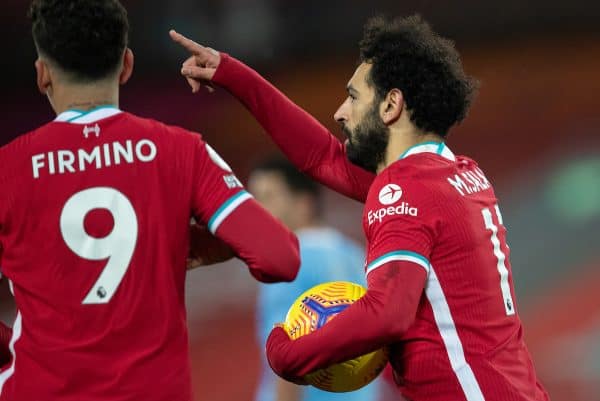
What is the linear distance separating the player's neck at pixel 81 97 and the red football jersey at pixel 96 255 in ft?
0.16

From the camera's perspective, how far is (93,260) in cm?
182

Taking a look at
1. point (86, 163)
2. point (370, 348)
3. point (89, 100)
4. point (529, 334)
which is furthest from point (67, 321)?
point (529, 334)

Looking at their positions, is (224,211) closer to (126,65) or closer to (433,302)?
(126,65)

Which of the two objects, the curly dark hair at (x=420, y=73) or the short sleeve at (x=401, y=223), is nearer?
the short sleeve at (x=401, y=223)

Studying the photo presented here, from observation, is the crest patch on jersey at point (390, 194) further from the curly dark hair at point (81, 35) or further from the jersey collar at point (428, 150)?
the curly dark hair at point (81, 35)

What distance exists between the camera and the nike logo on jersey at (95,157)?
1.83 meters

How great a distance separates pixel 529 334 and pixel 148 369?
423 cm

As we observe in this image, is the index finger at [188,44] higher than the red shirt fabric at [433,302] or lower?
higher

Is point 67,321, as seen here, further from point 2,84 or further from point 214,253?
point 2,84

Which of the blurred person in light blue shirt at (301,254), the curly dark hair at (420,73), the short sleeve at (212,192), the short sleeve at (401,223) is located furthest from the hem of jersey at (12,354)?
the blurred person in light blue shirt at (301,254)

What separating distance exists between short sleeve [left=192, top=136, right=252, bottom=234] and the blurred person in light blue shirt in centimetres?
174

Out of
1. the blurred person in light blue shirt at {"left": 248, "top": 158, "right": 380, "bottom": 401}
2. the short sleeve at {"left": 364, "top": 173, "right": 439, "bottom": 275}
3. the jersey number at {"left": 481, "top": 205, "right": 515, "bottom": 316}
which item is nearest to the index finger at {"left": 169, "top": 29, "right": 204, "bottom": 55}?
the short sleeve at {"left": 364, "top": 173, "right": 439, "bottom": 275}

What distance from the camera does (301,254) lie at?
12.4 feet

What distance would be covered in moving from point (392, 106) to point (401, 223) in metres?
0.50
